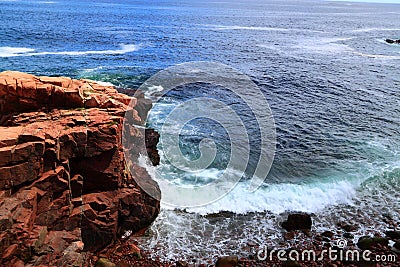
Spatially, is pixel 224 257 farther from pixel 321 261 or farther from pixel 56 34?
pixel 56 34

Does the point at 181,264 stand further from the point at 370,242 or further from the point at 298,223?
the point at 370,242

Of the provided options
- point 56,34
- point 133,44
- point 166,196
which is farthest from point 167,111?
point 56,34

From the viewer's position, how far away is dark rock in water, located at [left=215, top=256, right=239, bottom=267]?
696 inches

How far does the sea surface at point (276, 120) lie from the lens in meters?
21.1

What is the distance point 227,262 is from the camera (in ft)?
58.3

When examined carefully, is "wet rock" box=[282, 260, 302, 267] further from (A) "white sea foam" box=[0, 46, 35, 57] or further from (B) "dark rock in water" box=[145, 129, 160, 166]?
(A) "white sea foam" box=[0, 46, 35, 57]

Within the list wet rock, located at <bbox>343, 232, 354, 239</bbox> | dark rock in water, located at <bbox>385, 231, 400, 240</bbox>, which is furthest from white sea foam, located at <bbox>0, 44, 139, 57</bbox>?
dark rock in water, located at <bbox>385, 231, 400, 240</bbox>

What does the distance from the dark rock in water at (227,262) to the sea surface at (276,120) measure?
0.81 meters

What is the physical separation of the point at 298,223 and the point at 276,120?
16.7 m

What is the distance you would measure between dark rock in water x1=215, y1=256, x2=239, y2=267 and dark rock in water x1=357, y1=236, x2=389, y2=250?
283 inches

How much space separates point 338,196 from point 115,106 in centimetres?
1609

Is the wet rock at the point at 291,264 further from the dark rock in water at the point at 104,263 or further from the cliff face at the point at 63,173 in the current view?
the dark rock in water at the point at 104,263

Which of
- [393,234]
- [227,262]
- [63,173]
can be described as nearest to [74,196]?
[63,173]

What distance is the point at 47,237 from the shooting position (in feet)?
49.3
